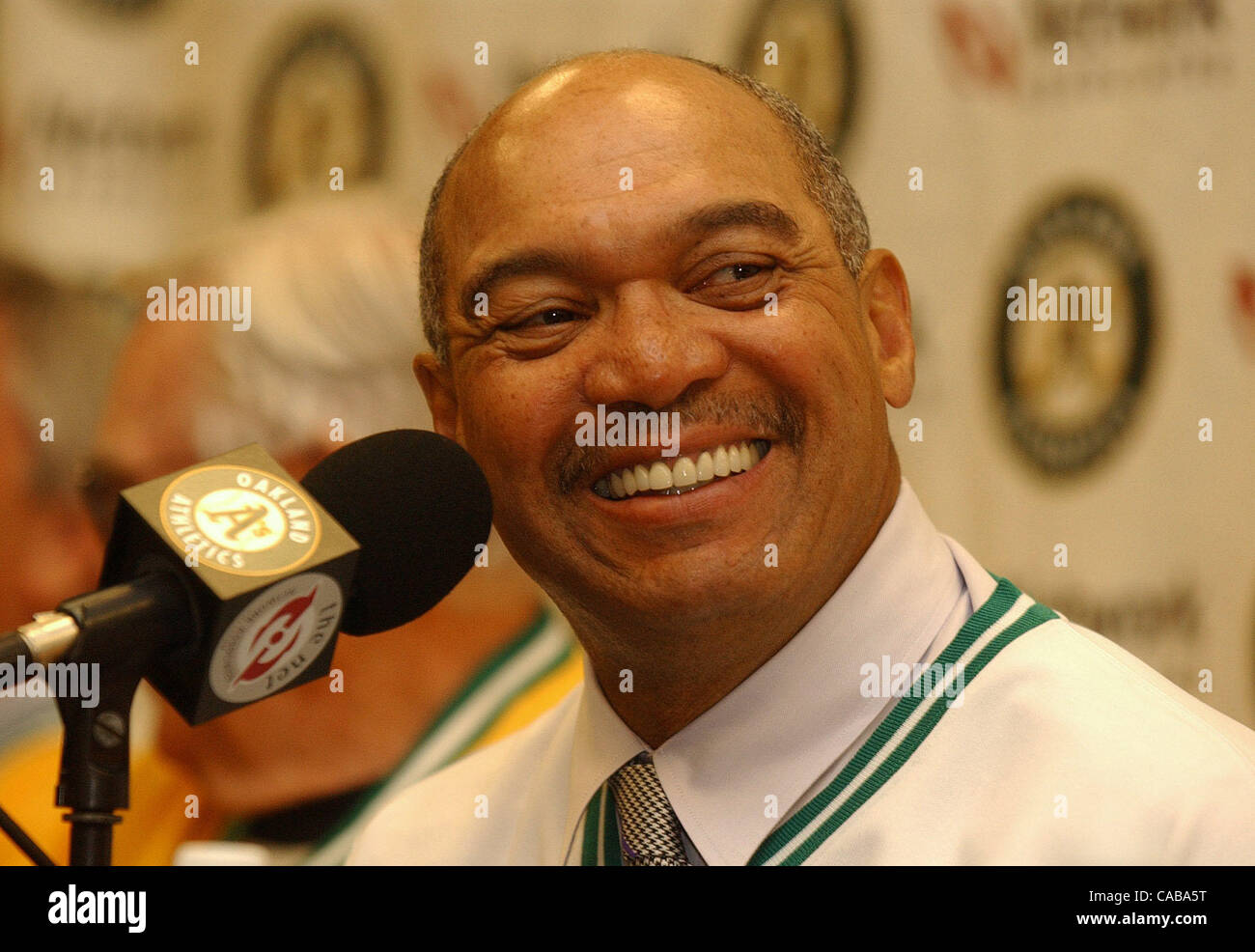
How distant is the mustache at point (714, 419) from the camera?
3.49 feet

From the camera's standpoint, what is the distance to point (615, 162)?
1079 mm

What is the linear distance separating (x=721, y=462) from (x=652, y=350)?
4.5 inches

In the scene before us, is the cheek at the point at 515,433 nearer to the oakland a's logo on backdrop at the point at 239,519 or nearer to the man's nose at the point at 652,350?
the man's nose at the point at 652,350

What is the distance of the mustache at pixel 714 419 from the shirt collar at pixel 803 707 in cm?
15

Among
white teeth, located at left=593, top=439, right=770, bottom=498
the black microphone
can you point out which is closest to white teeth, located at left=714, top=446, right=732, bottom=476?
white teeth, located at left=593, top=439, right=770, bottom=498

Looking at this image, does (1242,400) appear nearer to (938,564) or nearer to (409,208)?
(938,564)

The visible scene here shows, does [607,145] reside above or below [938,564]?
above

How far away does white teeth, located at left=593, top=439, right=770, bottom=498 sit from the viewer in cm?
→ 106

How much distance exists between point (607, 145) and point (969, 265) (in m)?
1.06

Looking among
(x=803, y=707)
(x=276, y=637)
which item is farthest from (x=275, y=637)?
(x=803, y=707)

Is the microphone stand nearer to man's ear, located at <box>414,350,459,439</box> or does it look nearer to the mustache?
the mustache

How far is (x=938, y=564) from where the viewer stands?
1165 mm

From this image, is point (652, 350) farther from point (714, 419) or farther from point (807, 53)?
point (807, 53)
